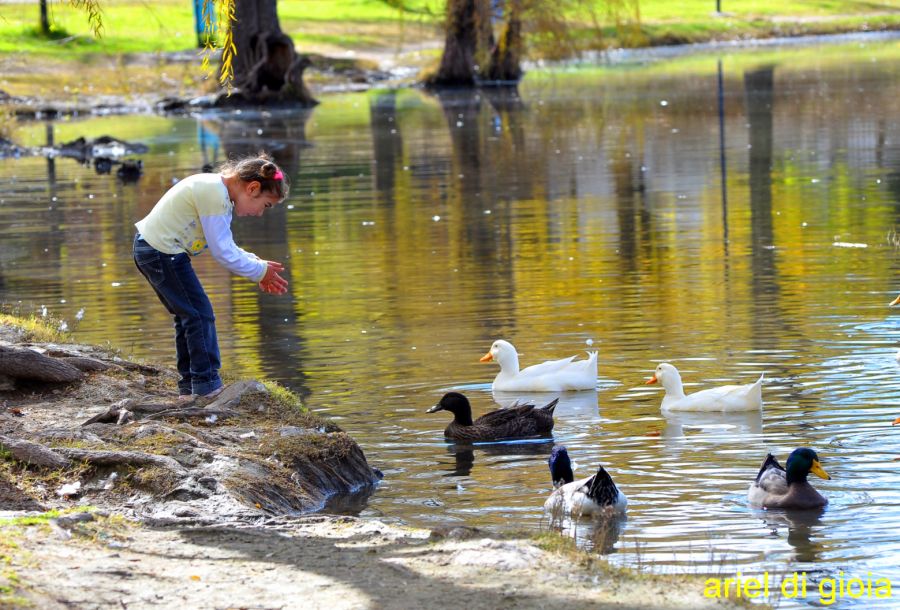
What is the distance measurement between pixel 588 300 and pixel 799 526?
7.30 meters

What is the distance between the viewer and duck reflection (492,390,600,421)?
1176 centimetres

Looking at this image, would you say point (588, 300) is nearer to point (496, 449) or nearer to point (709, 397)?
point (709, 397)

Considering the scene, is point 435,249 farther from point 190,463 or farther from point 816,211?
point 190,463

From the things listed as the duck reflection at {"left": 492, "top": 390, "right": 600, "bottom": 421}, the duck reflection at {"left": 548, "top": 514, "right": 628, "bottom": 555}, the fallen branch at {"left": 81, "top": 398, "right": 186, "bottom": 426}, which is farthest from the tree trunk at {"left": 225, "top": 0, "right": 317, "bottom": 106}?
the duck reflection at {"left": 548, "top": 514, "right": 628, "bottom": 555}

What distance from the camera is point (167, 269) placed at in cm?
969

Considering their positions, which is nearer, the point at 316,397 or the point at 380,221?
the point at 316,397

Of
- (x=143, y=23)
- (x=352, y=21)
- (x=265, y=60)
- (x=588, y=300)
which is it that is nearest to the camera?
(x=588, y=300)

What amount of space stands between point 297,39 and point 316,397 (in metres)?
63.8

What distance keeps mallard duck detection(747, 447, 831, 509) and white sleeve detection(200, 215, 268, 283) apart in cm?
345

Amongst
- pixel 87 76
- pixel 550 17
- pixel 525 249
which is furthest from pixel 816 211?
pixel 87 76

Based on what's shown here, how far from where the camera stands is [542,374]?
1250 cm

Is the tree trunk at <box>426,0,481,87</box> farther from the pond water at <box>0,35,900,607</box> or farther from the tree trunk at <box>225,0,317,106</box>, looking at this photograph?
the pond water at <box>0,35,900,607</box>

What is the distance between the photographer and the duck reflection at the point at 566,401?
11758 millimetres

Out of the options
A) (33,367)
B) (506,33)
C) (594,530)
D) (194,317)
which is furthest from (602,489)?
(506,33)
